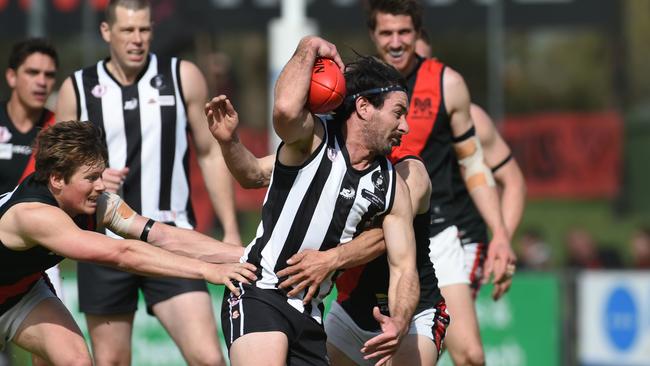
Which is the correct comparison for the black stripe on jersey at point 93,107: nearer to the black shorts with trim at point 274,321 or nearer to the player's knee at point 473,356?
the black shorts with trim at point 274,321

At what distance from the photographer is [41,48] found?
8.02 metres

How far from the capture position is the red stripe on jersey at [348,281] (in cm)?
652

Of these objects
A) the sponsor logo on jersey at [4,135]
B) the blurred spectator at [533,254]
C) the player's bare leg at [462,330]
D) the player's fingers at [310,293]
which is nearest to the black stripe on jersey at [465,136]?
the player's bare leg at [462,330]

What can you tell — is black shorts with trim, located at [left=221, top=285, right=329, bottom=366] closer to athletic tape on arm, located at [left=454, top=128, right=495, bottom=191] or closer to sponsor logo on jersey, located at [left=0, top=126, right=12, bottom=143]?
athletic tape on arm, located at [left=454, top=128, right=495, bottom=191]

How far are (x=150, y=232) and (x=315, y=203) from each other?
1040mm

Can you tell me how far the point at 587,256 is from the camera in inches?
617

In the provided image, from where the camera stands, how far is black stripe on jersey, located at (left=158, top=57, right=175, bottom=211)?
747 cm

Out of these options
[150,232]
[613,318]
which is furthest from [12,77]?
[613,318]

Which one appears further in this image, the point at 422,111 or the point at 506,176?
the point at 506,176

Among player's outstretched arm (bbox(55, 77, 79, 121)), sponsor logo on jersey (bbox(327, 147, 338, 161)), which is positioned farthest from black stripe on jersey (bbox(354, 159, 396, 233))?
player's outstretched arm (bbox(55, 77, 79, 121))

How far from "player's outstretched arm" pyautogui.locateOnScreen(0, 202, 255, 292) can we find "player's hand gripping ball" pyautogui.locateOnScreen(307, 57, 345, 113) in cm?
83

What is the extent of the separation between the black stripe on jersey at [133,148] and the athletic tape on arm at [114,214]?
3.34ft

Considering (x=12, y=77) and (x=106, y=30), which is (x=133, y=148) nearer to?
(x=106, y=30)

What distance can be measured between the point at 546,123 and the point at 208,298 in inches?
523
